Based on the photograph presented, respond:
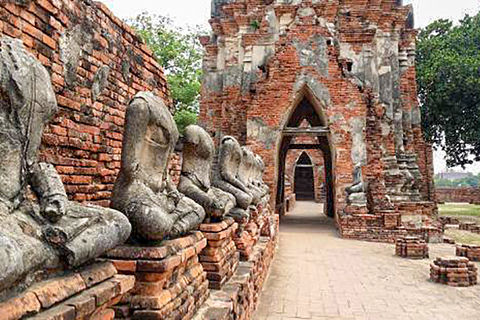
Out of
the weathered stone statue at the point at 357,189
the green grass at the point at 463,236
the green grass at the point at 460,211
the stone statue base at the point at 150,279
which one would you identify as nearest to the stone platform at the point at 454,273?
the weathered stone statue at the point at 357,189

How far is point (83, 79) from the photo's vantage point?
4.42 m

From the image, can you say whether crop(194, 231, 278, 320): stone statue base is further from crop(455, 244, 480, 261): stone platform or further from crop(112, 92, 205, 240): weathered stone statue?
crop(455, 244, 480, 261): stone platform

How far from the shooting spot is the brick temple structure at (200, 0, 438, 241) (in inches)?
450

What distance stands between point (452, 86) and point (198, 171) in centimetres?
1913

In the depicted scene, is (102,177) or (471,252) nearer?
(102,177)

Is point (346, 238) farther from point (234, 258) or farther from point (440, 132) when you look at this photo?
point (440, 132)

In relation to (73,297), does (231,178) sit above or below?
above

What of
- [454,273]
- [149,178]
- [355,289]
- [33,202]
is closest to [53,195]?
[33,202]

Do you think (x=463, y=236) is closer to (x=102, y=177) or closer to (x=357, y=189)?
(x=357, y=189)

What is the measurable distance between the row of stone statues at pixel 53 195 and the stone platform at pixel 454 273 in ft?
15.1

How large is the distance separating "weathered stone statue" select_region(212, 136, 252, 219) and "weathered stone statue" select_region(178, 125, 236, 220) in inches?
30.7

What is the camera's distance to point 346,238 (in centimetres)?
1028

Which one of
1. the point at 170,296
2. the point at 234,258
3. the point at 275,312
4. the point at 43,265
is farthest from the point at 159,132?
the point at 275,312

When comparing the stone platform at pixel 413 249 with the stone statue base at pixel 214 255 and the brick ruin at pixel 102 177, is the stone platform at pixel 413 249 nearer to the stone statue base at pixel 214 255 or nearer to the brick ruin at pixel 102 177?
the brick ruin at pixel 102 177
